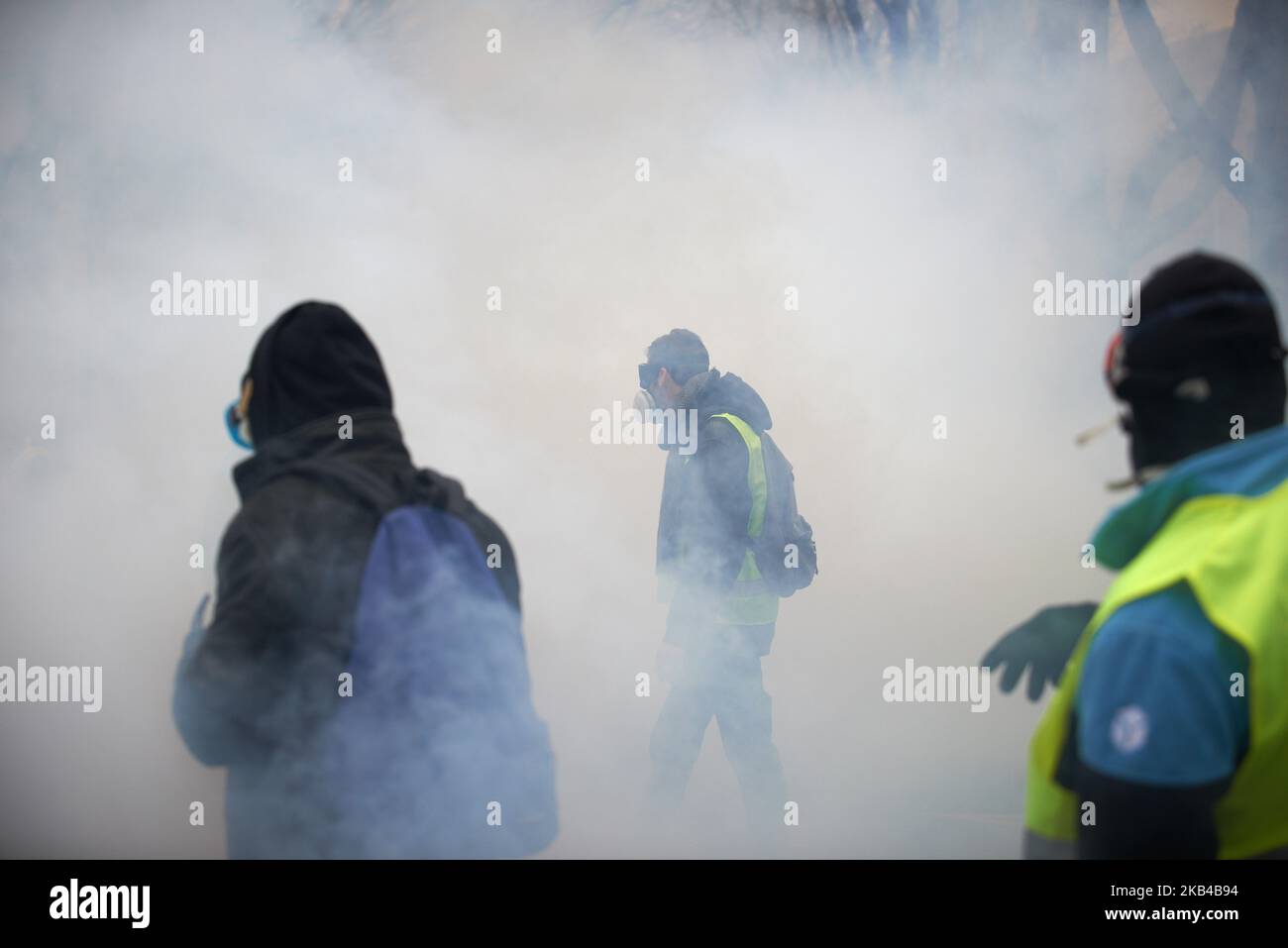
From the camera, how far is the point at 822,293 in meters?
3.51

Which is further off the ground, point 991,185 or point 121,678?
point 991,185

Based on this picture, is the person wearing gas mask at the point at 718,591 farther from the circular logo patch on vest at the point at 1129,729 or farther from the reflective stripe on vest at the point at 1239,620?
the circular logo patch on vest at the point at 1129,729

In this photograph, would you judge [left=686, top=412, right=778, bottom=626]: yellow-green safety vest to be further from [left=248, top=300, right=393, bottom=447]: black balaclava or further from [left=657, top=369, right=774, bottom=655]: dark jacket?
[left=248, top=300, right=393, bottom=447]: black balaclava

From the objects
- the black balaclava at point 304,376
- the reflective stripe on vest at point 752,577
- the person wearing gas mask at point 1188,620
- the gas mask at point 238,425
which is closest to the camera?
the person wearing gas mask at point 1188,620

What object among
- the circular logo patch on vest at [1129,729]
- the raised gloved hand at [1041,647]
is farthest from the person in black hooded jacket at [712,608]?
A: the circular logo patch on vest at [1129,729]

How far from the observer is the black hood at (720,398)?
3.25 meters

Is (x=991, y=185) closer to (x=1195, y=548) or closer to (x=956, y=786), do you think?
(x=956, y=786)

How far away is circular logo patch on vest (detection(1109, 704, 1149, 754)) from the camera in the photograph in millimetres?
1211

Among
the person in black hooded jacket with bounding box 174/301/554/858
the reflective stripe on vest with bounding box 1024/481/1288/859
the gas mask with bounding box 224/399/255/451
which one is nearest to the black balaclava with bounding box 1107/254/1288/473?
the reflective stripe on vest with bounding box 1024/481/1288/859

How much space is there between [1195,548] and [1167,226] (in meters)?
2.53

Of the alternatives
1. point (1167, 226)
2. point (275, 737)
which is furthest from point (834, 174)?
point (275, 737)

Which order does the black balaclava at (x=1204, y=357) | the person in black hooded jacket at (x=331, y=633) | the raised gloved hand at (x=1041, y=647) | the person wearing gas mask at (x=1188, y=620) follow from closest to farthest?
the person wearing gas mask at (x=1188, y=620) < the black balaclava at (x=1204, y=357) < the raised gloved hand at (x=1041, y=647) < the person in black hooded jacket at (x=331, y=633)

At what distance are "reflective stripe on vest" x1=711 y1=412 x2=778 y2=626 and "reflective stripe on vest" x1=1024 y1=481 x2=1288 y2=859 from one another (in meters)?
1.83

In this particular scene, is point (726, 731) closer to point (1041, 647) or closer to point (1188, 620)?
point (1041, 647)
